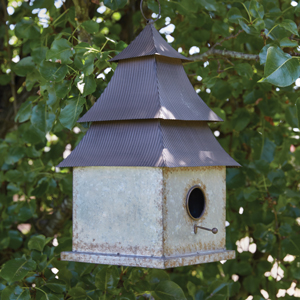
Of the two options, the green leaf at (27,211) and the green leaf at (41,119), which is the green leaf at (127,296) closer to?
the green leaf at (41,119)

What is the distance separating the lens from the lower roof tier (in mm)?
1461

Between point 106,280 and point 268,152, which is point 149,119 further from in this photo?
point 268,152

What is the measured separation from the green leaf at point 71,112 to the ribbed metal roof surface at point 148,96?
0.11 meters

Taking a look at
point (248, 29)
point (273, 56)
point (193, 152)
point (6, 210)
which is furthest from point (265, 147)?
point (6, 210)

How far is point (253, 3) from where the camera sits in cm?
170

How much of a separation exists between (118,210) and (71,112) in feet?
1.42

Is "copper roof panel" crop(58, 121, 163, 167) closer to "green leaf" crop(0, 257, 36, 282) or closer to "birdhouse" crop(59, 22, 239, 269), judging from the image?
"birdhouse" crop(59, 22, 239, 269)

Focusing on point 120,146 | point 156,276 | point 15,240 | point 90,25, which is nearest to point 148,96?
point 120,146

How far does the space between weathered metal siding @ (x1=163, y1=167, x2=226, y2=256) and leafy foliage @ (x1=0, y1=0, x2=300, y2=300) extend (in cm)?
29

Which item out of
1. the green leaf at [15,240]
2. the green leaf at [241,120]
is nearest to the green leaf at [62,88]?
the green leaf at [241,120]

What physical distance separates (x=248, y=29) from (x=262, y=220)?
100 cm

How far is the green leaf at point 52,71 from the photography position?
1.73 m

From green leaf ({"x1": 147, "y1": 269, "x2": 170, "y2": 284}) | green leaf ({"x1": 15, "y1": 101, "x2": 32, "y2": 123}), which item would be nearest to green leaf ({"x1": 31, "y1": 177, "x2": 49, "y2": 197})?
green leaf ({"x1": 15, "y1": 101, "x2": 32, "y2": 123})

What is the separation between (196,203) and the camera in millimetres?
1685
